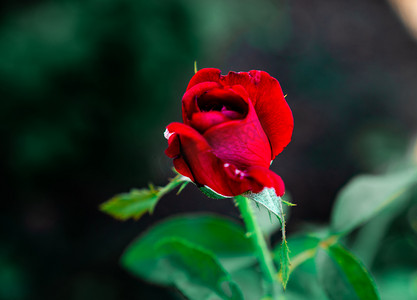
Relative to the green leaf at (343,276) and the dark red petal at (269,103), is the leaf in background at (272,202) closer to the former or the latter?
the dark red petal at (269,103)

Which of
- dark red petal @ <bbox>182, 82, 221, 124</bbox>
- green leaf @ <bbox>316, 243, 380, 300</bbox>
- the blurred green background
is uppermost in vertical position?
the blurred green background

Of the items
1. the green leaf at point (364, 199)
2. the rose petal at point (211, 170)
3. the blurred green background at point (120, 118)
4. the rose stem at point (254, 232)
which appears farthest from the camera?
the blurred green background at point (120, 118)

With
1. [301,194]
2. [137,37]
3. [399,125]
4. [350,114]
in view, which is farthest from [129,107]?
[399,125]

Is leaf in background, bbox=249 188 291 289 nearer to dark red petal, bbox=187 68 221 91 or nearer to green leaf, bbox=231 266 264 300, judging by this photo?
dark red petal, bbox=187 68 221 91

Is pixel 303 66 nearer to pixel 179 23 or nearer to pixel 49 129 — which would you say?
pixel 179 23

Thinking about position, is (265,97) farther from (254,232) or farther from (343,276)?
(343,276)

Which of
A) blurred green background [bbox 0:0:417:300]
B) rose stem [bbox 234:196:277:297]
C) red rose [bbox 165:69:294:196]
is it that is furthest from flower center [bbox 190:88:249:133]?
blurred green background [bbox 0:0:417:300]

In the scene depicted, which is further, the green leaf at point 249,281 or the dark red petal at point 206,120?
the green leaf at point 249,281

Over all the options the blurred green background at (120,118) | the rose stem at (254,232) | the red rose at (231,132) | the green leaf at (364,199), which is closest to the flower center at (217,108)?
the red rose at (231,132)
